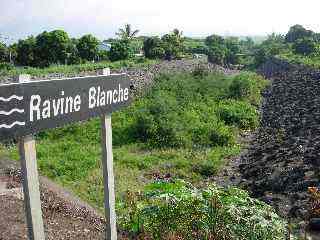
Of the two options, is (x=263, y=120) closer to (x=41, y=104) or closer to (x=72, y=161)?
(x=72, y=161)

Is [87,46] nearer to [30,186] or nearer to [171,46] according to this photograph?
[171,46]

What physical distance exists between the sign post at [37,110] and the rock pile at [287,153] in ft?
17.2

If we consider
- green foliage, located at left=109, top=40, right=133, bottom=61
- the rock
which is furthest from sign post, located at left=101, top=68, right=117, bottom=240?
green foliage, located at left=109, top=40, right=133, bottom=61

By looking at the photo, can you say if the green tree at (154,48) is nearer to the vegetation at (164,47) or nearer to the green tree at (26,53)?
the vegetation at (164,47)

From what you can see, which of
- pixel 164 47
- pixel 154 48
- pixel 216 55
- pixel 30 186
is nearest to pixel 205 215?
pixel 30 186

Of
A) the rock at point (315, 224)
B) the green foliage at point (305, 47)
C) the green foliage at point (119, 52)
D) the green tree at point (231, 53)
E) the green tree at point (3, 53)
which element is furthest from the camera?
the green tree at point (231, 53)

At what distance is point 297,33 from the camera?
317 ft

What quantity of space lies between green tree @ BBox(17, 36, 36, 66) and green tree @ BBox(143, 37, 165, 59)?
14.1 metres

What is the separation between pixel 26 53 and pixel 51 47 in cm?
203

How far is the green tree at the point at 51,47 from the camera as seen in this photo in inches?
1559

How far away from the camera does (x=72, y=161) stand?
15016 millimetres

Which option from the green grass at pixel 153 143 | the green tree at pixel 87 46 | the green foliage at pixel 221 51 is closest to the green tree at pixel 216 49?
the green foliage at pixel 221 51

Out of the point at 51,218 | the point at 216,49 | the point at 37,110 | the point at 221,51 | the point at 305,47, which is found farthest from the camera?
the point at 221,51

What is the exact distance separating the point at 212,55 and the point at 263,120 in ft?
173
